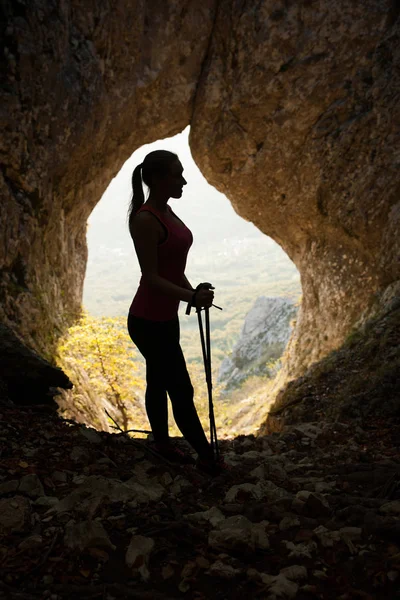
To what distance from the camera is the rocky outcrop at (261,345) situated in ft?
178

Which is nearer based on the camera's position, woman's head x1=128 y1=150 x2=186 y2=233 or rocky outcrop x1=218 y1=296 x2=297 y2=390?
woman's head x1=128 y1=150 x2=186 y2=233

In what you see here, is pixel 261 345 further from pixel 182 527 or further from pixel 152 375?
pixel 182 527

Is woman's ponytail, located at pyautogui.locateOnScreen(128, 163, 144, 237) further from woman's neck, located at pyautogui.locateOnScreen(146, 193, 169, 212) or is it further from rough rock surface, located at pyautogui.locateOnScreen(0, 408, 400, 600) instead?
rough rock surface, located at pyautogui.locateOnScreen(0, 408, 400, 600)

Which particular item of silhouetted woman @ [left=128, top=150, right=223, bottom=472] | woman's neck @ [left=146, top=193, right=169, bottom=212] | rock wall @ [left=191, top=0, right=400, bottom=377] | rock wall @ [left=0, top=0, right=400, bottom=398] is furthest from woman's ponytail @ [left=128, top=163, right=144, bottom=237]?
rock wall @ [left=191, top=0, right=400, bottom=377]

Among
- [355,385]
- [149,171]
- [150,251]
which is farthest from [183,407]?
[355,385]

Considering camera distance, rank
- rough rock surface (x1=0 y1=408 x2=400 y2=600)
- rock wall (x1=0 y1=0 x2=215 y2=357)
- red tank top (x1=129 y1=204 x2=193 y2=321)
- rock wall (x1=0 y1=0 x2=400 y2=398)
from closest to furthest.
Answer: rough rock surface (x1=0 y1=408 x2=400 y2=600) < red tank top (x1=129 y1=204 x2=193 y2=321) < rock wall (x1=0 y1=0 x2=215 y2=357) < rock wall (x1=0 y1=0 x2=400 y2=398)

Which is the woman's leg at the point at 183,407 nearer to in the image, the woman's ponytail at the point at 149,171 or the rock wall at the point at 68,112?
the woman's ponytail at the point at 149,171

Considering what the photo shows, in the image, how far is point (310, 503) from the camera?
237 centimetres

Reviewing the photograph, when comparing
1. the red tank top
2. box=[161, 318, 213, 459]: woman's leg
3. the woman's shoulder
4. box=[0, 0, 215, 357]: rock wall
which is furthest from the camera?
box=[0, 0, 215, 357]: rock wall

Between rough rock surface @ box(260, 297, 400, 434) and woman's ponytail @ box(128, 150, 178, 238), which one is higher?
woman's ponytail @ box(128, 150, 178, 238)

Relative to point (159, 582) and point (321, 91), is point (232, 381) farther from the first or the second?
point (159, 582)

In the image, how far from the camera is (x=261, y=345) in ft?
191

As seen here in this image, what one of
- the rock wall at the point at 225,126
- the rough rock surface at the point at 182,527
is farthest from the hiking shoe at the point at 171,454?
the rock wall at the point at 225,126

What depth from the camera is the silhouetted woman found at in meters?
2.80
